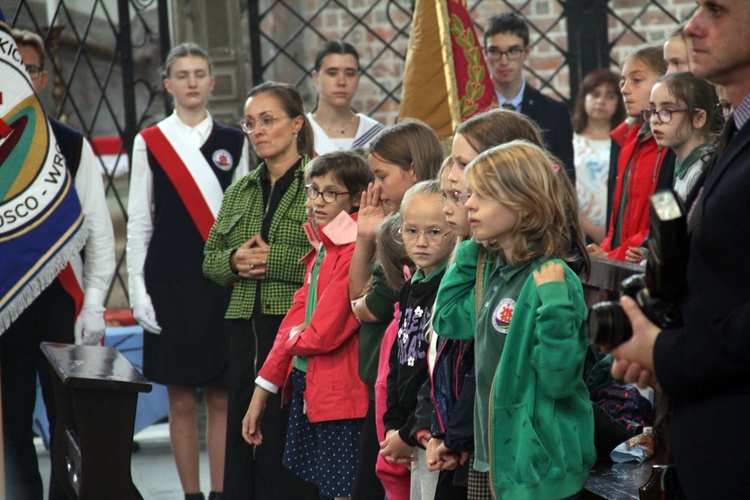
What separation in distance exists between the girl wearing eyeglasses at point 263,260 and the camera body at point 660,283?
1.89m

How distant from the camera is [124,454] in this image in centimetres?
264

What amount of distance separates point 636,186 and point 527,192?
1343 millimetres

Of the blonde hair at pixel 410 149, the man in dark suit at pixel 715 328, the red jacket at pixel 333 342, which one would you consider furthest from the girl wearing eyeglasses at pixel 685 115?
the man in dark suit at pixel 715 328

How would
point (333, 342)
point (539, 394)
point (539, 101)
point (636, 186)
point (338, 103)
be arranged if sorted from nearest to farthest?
point (539, 394) < point (333, 342) < point (636, 186) < point (338, 103) < point (539, 101)

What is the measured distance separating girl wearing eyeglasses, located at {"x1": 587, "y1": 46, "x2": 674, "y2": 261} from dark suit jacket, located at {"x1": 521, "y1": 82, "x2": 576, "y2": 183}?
25.4 inches

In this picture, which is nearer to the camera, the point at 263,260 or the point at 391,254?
the point at 391,254

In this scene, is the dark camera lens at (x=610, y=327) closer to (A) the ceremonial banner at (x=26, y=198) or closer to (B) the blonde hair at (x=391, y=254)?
(B) the blonde hair at (x=391, y=254)

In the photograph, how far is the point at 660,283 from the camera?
1657mm

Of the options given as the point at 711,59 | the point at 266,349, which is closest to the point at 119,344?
the point at 266,349

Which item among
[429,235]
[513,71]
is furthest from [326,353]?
[513,71]

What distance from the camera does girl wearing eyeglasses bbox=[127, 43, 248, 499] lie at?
4.10 m

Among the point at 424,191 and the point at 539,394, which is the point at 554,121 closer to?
the point at 424,191

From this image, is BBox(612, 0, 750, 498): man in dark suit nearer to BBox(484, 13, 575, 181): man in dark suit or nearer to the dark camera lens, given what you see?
the dark camera lens

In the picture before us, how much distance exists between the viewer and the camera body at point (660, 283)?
163cm
